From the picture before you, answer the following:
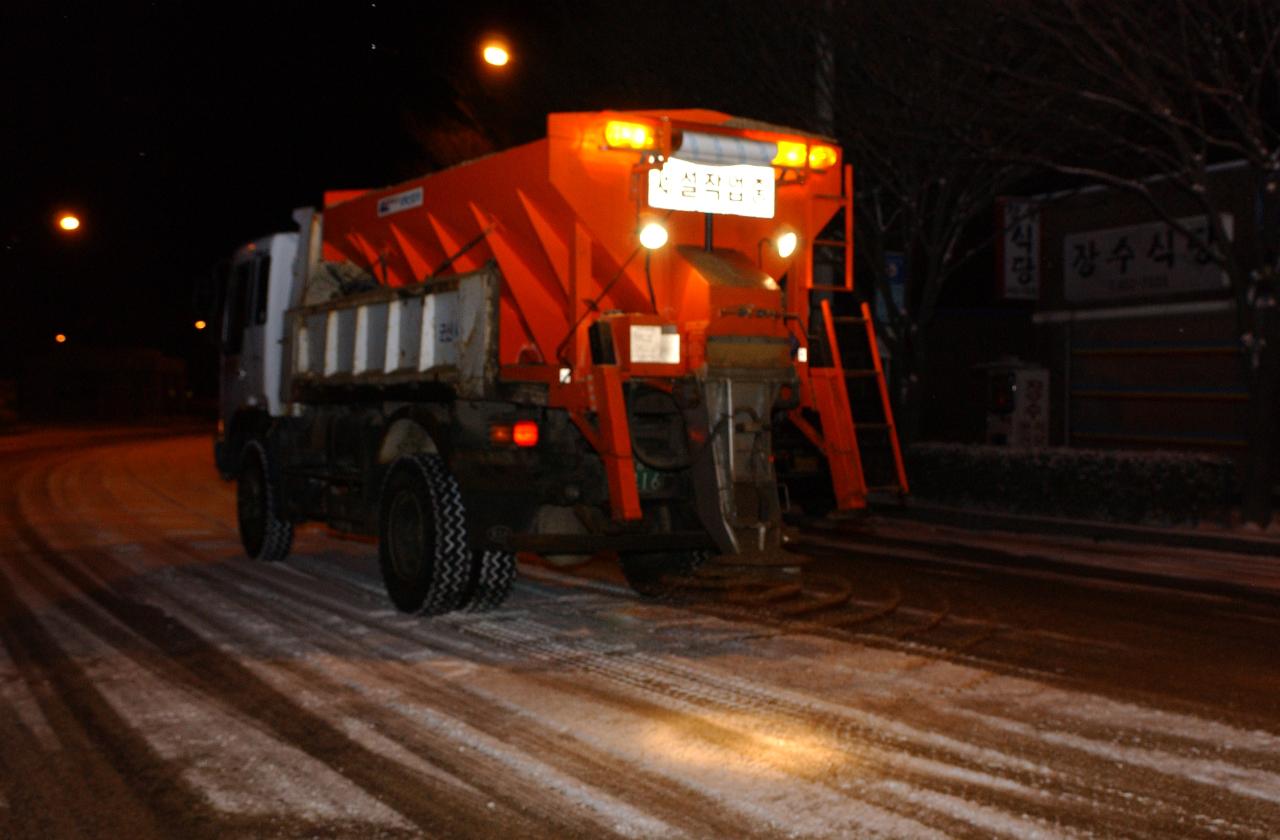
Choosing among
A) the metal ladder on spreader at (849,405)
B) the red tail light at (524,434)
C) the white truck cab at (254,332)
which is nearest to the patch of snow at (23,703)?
the red tail light at (524,434)

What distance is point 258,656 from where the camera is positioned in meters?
7.82

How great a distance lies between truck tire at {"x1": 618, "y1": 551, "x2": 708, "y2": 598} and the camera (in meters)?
10.2

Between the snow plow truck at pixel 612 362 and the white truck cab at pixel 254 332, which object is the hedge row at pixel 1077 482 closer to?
the snow plow truck at pixel 612 362

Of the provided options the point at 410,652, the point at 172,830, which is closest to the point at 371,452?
the point at 410,652

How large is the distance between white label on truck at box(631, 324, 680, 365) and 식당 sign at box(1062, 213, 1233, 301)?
555 inches

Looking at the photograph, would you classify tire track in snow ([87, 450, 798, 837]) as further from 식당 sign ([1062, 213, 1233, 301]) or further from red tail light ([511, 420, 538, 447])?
식당 sign ([1062, 213, 1233, 301])

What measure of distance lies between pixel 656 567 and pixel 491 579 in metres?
1.59

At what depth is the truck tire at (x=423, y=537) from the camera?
891 cm

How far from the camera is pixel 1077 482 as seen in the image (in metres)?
15.6

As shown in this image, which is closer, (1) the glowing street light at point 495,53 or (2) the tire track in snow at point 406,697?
(2) the tire track in snow at point 406,697

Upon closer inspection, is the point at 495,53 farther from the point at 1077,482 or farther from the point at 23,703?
the point at 23,703

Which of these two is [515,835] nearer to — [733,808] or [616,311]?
[733,808]

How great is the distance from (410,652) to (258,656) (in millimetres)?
873

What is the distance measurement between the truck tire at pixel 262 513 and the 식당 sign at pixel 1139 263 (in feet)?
47.6
